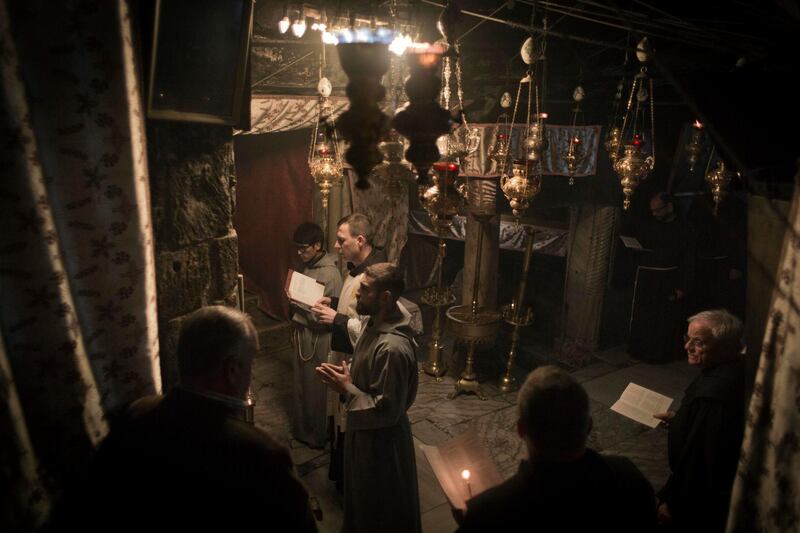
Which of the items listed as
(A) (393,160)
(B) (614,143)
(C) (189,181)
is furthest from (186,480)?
(B) (614,143)

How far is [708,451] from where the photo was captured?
3012 millimetres

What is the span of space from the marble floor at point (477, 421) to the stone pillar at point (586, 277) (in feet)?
1.12

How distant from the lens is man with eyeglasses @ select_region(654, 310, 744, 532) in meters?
2.98

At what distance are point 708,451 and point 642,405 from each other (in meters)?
0.63

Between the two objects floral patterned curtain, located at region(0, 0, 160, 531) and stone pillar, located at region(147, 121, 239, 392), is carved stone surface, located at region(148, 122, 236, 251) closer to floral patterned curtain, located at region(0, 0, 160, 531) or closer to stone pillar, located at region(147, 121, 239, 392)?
stone pillar, located at region(147, 121, 239, 392)

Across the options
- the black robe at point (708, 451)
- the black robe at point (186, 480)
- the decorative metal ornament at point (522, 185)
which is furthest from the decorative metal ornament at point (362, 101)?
the decorative metal ornament at point (522, 185)

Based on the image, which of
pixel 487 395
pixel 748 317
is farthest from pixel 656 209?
pixel 748 317

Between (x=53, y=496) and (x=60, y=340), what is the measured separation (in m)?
0.64

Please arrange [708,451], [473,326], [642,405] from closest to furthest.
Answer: [708,451], [642,405], [473,326]

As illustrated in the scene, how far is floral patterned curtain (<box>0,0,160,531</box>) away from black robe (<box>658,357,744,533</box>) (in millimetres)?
3129

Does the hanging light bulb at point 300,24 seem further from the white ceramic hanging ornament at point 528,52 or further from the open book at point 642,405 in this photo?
the open book at point 642,405

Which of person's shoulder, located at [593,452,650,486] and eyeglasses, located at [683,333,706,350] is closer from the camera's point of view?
person's shoulder, located at [593,452,650,486]

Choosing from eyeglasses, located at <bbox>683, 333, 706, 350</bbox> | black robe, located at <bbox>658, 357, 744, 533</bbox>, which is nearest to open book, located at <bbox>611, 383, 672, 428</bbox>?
black robe, located at <bbox>658, 357, 744, 533</bbox>

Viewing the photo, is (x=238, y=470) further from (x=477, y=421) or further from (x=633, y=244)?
(x=633, y=244)
